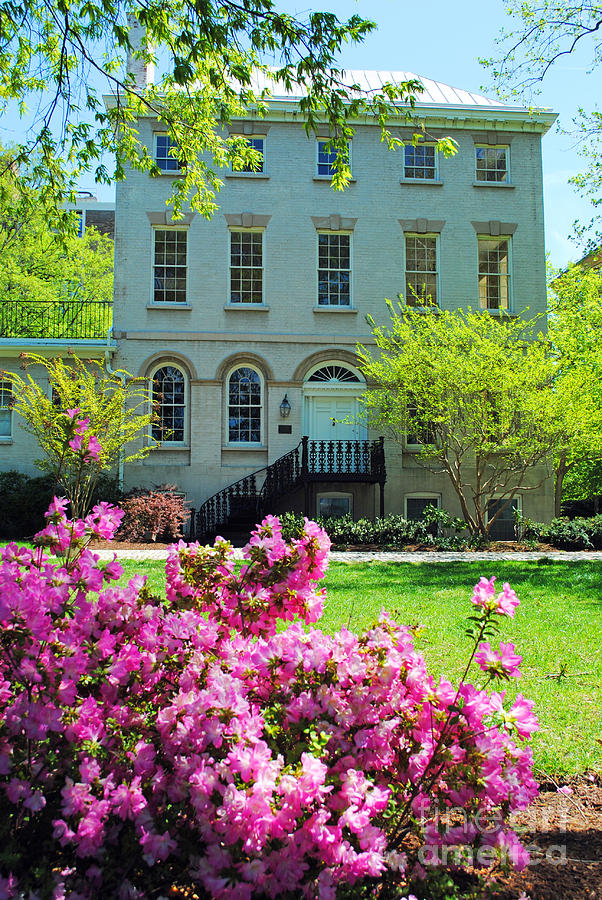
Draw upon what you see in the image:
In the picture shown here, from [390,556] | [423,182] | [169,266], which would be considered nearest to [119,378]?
[169,266]

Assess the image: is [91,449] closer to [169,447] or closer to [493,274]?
[169,447]

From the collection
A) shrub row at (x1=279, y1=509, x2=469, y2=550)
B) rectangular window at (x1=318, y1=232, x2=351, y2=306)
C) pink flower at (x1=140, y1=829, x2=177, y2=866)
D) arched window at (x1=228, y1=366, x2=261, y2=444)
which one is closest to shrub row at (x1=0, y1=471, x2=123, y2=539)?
arched window at (x1=228, y1=366, x2=261, y2=444)

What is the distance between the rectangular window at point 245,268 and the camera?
1975 centimetres

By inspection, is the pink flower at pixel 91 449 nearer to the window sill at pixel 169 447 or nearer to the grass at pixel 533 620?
the grass at pixel 533 620

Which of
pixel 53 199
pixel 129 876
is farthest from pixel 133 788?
pixel 53 199

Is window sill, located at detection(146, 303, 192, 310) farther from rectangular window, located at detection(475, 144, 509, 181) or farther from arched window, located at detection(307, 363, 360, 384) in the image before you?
rectangular window, located at detection(475, 144, 509, 181)

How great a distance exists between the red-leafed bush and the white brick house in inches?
97.2

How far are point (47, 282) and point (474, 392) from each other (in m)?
19.3

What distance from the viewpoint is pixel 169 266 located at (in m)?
19.6

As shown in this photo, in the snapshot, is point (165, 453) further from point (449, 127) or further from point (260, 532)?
point (260, 532)

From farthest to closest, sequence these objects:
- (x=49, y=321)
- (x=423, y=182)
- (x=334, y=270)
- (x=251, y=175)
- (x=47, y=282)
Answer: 1. (x=47, y=282)
2. (x=49, y=321)
3. (x=423, y=182)
4. (x=334, y=270)
5. (x=251, y=175)

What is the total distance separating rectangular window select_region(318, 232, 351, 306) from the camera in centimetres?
1989

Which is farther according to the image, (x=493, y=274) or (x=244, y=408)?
(x=493, y=274)

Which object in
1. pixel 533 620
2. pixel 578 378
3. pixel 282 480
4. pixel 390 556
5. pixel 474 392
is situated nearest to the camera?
pixel 533 620
